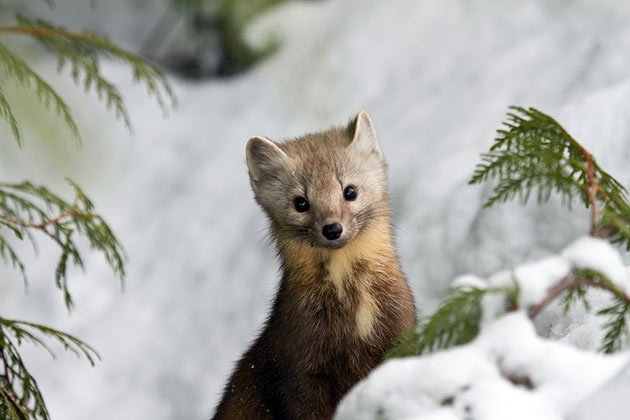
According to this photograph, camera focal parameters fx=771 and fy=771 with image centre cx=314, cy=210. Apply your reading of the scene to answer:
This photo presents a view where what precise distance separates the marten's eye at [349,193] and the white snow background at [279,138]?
2.83 feet

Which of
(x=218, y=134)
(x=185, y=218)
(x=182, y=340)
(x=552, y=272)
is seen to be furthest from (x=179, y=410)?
(x=552, y=272)

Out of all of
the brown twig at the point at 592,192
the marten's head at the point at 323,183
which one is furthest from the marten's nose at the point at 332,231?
the brown twig at the point at 592,192

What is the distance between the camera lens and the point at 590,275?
4.91ft

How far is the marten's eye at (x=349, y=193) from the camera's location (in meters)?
2.59

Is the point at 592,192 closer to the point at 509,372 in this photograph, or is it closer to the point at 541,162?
the point at 541,162

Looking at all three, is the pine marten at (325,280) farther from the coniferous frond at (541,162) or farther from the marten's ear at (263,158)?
the coniferous frond at (541,162)

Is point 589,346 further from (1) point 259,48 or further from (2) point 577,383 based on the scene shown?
(1) point 259,48

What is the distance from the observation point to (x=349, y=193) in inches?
102

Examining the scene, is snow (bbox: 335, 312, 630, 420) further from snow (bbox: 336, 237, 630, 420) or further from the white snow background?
the white snow background

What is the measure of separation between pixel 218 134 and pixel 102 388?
208 centimetres

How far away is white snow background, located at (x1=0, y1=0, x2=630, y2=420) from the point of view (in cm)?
353

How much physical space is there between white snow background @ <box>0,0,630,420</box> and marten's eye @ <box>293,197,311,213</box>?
0.78 m

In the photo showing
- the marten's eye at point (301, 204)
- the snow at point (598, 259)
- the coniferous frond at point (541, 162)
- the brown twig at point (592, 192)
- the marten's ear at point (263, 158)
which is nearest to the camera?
the snow at point (598, 259)

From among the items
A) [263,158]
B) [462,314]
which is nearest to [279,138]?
[263,158]
